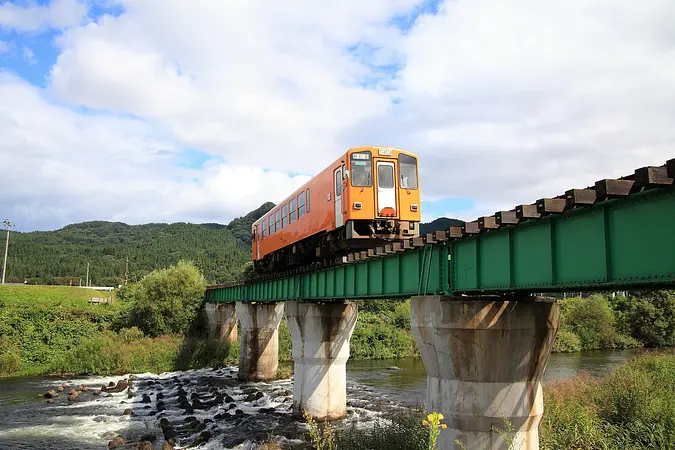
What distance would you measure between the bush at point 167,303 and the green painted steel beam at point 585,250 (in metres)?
36.8

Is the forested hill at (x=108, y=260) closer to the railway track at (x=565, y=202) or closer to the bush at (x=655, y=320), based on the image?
the bush at (x=655, y=320)

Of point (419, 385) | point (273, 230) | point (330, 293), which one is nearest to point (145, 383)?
point (273, 230)

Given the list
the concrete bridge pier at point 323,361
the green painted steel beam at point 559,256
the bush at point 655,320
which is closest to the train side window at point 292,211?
the concrete bridge pier at point 323,361

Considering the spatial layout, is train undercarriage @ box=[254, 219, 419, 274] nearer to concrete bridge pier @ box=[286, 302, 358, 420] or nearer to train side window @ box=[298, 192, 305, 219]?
train side window @ box=[298, 192, 305, 219]

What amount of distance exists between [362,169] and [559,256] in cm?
996

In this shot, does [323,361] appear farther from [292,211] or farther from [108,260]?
[108,260]

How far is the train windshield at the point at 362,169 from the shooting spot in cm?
1805

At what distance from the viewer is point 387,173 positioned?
18.5 meters

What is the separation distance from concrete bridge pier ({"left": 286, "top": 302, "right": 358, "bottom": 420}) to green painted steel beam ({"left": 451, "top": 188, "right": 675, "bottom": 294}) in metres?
11.9

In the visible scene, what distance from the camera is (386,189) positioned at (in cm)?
1823

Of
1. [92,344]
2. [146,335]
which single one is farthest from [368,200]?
[146,335]

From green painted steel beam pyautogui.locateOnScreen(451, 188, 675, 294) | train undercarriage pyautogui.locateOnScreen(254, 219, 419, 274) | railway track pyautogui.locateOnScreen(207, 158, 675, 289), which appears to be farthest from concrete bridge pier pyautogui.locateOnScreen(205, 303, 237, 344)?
green painted steel beam pyautogui.locateOnScreen(451, 188, 675, 294)

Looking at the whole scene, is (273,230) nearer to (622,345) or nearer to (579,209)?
(579,209)

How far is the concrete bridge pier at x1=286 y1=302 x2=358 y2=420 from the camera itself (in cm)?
2219
